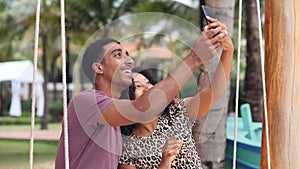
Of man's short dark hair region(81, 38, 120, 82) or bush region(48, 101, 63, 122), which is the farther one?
bush region(48, 101, 63, 122)

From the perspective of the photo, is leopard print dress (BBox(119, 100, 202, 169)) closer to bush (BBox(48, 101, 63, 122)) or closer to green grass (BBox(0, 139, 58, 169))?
green grass (BBox(0, 139, 58, 169))

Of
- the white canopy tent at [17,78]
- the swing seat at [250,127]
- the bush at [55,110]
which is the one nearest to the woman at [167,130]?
the swing seat at [250,127]

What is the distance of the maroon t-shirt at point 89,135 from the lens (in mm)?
2121

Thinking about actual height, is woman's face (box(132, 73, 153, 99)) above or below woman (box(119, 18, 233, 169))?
above

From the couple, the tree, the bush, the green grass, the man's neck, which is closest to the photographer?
the couple

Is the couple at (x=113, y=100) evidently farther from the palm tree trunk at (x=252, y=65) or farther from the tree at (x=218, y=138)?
the palm tree trunk at (x=252, y=65)

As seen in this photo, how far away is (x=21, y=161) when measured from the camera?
9.75 metres

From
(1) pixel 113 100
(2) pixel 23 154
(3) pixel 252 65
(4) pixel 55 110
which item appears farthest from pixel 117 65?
(4) pixel 55 110

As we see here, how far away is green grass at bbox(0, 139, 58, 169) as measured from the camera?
929 cm

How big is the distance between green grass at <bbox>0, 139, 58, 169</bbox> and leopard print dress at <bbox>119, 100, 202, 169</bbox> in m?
6.55

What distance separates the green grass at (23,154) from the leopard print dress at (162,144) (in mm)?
6554

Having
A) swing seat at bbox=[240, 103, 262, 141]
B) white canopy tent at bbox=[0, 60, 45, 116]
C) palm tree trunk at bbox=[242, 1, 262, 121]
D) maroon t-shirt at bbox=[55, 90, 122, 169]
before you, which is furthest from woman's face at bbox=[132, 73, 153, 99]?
white canopy tent at bbox=[0, 60, 45, 116]

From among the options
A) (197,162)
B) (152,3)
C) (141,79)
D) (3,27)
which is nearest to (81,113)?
(141,79)

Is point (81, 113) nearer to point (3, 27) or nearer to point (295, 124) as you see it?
point (295, 124)
